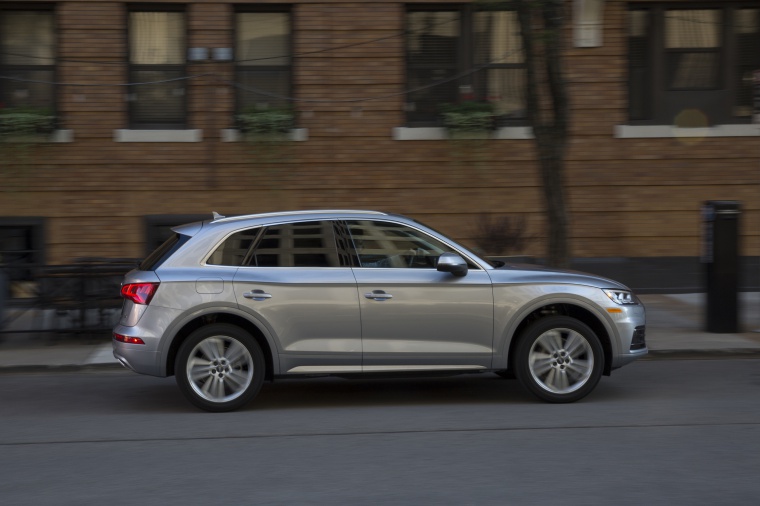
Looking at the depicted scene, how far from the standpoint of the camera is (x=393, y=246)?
7980 millimetres

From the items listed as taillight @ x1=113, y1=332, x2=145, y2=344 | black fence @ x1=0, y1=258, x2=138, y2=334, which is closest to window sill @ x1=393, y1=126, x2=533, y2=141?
black fence @ x1=0, y1=258, x2=138, y2=334

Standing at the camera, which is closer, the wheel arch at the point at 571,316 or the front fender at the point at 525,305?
the front fender at the point at 525,305

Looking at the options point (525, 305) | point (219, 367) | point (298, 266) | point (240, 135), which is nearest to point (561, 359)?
point (525, 305)

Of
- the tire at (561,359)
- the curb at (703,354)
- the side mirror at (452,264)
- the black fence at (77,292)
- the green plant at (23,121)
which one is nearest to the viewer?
the side mirror at (452,264)

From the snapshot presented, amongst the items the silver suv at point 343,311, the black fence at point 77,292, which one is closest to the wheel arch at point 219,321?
the silver suv at point 343,311

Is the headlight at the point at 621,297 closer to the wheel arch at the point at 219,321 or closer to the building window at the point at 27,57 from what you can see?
the wheel arch at the point at 219,321

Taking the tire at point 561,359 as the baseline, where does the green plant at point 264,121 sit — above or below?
above

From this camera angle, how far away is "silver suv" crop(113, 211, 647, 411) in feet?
25.3

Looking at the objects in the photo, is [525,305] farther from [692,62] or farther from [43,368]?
[692,62]

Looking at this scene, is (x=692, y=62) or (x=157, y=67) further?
(x=692, y=62)

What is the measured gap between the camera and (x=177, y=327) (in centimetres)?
769

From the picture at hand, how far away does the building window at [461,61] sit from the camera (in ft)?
49.6

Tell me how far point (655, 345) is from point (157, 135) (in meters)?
7.94

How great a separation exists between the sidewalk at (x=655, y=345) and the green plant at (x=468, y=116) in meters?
3.75
